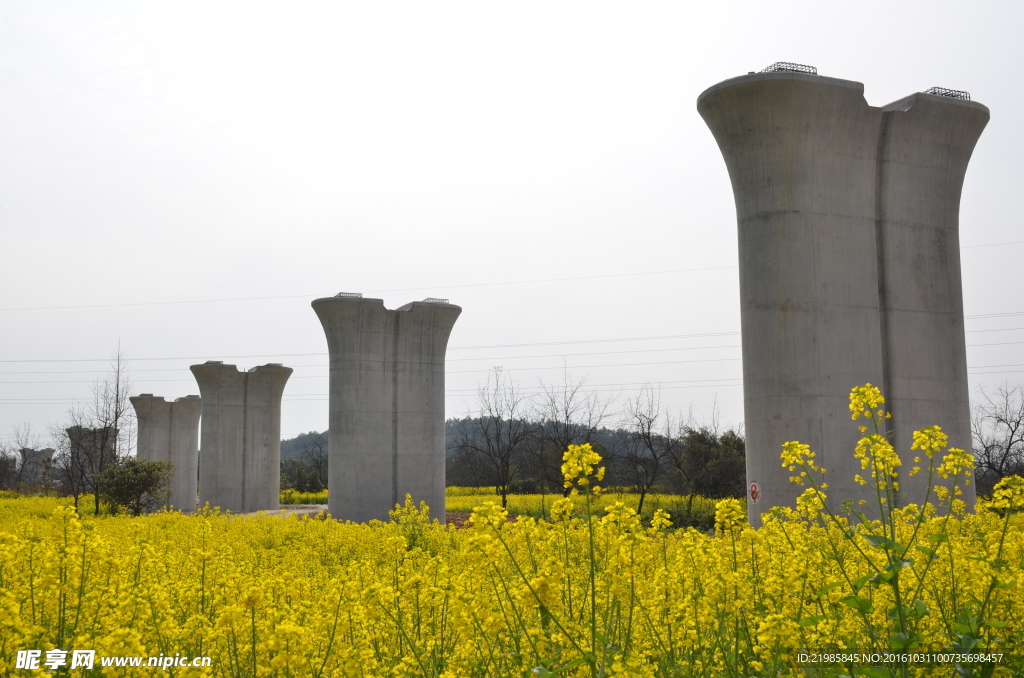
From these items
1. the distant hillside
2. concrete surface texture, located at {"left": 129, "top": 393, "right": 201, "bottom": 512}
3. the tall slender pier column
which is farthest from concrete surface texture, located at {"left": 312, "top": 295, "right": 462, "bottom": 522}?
the distant hillside

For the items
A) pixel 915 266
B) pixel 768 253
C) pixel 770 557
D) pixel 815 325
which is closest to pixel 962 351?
pixel 915 266

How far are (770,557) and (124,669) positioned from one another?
13.0 ft

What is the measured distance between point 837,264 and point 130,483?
22.5 metres

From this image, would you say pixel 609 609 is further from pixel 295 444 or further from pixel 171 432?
pixel 295 444

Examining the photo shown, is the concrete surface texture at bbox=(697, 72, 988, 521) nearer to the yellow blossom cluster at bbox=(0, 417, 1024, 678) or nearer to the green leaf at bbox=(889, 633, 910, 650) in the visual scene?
the yellow blossom cluster at bbox=(0, 417, 1024, 678)

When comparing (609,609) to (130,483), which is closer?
(609,609)

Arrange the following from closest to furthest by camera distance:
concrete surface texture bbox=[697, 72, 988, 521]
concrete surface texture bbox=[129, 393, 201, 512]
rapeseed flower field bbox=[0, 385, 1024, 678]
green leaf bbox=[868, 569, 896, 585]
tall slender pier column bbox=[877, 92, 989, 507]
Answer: green leaf bbox=[868, 569, 896, 585], rapeseed flower field bbox=[0, 385, 1024, 678], concrete surface texture bbox=[697, 72, 988, 521], tall slender pier column bbox=[877, 92, 989, 507], concrete surface texture bbox=[129, 393, 201, 512]

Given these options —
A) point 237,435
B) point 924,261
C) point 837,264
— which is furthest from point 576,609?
point 237,435

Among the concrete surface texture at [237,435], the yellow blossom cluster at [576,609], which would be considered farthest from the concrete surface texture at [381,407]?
the yellow blossom cluster at [576,609]

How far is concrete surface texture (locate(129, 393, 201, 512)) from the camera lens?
39.2 m

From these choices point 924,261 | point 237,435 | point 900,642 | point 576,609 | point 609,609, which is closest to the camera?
point 900,642

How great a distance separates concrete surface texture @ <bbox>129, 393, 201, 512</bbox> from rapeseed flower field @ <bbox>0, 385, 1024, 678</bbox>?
35.5 meters

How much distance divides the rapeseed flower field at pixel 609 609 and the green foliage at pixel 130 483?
23.1 meters

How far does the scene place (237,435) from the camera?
3300cm
